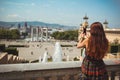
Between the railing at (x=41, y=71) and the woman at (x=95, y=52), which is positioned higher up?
the woman at (x=95, y=52)

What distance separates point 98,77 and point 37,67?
681 millimetres

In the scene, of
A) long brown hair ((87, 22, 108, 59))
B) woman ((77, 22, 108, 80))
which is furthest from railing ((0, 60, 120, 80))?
long brown hair ((87, 22, 108, 59))

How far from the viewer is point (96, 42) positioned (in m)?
2.58

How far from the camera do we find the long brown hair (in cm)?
258

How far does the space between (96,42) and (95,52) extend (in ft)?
0.33

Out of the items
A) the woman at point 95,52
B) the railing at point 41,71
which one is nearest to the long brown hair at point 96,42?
the woman at point 95,52

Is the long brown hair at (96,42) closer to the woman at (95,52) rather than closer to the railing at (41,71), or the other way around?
the woman at (95,52)

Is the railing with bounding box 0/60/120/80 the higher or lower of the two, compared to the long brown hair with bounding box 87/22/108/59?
lower

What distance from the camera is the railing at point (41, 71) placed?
2.73m

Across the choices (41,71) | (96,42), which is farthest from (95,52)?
(41,71)

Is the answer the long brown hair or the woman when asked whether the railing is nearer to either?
the woman

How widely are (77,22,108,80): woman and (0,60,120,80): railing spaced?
431mm

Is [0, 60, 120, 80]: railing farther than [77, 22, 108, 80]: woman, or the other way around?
[0, 60, 120, 80]: railing

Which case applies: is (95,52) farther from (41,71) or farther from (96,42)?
(41,71)
